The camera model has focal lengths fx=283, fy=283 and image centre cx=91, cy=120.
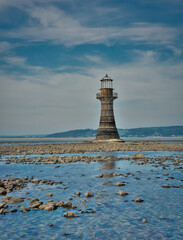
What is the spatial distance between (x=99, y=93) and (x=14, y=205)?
157 ft

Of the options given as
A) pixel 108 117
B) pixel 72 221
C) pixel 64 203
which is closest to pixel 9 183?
pixel 64 203

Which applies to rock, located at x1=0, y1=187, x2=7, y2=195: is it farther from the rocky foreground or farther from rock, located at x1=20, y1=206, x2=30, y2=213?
the rocky foreground

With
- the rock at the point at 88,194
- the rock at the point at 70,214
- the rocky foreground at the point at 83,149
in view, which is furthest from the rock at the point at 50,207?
the rocky foreground at the point at 83,149

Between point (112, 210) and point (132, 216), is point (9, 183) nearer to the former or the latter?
point (112, 210)

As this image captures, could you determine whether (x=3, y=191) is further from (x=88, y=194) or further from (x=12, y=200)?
(x=88, y=194)

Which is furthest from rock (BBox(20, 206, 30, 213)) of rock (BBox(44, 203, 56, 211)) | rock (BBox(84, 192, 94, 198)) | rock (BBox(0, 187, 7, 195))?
rock (BBox(0, 187, 7, 195))

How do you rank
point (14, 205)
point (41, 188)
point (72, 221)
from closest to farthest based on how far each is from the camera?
point (72, 221), point (14, 205), point (41, 188)

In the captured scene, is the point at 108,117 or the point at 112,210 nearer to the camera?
the point at 112,210

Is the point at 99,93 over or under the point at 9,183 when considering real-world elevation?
over

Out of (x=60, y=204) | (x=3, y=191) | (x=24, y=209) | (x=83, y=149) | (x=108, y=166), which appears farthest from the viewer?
(x=83, y=149)

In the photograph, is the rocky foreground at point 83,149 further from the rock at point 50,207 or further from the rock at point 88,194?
the rock at point 50,207

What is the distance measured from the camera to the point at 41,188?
15.7 meters

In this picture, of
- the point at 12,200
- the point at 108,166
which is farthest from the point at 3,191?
the point at 108,166

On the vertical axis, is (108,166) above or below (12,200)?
above
